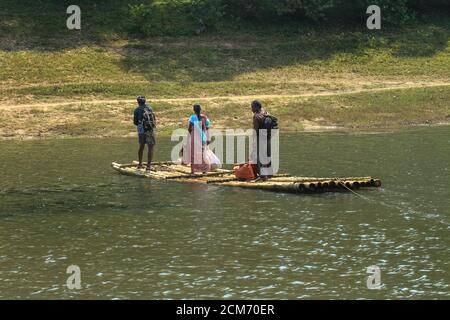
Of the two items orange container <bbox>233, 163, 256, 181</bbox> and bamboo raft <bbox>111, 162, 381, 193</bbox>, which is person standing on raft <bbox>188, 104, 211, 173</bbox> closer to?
bamboo raft <bbox>111, 162, 381, 193</bbox>

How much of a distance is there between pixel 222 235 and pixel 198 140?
306 inches

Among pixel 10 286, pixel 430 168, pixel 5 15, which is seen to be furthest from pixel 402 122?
pixel 10 286

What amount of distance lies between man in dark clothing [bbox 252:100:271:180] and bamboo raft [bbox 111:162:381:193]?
60 cm

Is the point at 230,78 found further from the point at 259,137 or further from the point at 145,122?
the point at 259,137

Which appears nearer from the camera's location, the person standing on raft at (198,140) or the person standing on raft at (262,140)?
the person standing on raft at (262,140)

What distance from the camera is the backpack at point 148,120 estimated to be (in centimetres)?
2534

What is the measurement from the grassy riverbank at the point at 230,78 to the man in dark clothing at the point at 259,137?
14.5 m

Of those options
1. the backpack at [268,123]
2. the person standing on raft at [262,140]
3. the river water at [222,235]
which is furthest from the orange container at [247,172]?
the backpack at [268,123]

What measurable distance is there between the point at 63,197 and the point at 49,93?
66.4ft

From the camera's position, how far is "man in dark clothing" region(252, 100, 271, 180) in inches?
890

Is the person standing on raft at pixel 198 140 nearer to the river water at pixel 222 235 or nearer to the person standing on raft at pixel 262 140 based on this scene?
the river water at pixel 222 235

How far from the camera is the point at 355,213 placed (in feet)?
63.1

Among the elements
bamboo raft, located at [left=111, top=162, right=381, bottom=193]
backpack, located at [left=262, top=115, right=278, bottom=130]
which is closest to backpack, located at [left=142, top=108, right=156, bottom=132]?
bamboo raft, located at [left=111, top=162, right=381, bottom=193]
